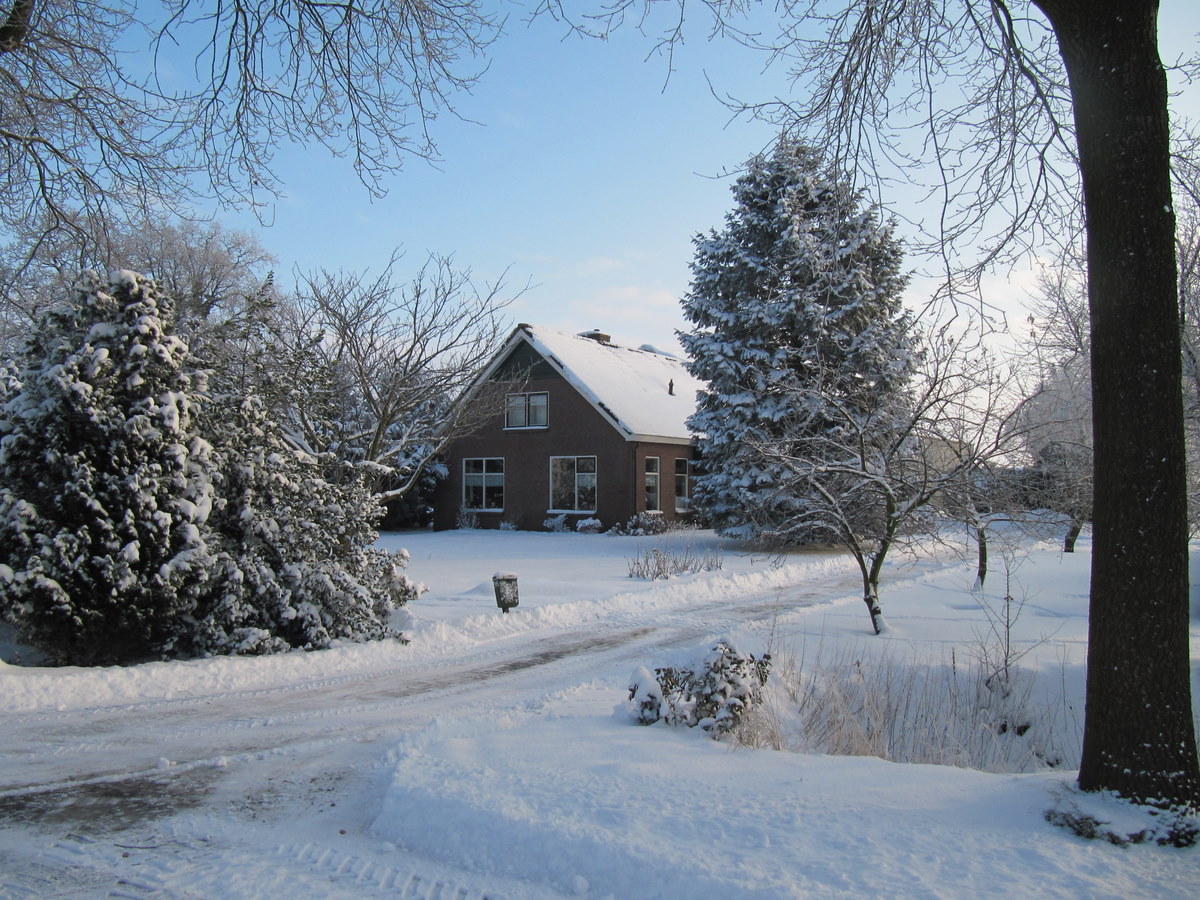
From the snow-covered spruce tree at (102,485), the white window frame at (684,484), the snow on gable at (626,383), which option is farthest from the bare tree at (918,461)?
the white window frame at (684,484)

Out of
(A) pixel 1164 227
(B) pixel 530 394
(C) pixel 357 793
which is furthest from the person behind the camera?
(B) pixel 530 394

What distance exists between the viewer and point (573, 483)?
29.4 metres

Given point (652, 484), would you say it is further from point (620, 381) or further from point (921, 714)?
point (921, 714)

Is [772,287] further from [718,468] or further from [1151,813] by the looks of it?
[1151,813]

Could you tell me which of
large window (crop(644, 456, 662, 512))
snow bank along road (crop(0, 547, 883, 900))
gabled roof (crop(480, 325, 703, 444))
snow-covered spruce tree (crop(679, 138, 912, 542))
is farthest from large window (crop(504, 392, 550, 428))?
snow bank along road (crop(0, 547, 883, 900))

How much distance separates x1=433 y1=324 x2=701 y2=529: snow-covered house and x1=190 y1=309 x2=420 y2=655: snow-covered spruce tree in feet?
56.7

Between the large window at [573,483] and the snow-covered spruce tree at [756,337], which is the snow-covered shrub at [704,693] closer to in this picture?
the snow-covered spruce tree at [756,337]

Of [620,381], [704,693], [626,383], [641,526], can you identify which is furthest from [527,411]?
[704,693]

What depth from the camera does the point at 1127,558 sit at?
4160mm

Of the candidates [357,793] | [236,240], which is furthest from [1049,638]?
[236,240]

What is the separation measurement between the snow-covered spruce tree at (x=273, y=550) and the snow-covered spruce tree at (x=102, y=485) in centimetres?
40

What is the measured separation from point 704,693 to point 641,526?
69.0ft

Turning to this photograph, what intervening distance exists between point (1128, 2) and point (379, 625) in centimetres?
916

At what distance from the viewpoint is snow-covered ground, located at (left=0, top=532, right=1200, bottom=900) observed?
365 cm
